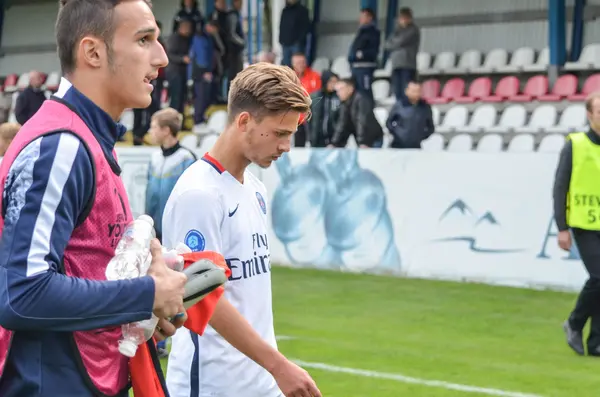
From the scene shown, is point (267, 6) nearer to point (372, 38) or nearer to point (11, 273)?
point (372, 38)

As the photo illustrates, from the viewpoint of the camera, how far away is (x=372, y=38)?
19922 millimetres

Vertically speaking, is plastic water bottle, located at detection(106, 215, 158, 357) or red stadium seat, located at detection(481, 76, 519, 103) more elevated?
red stadium seat, located at detection(481, 76, 519, 103)

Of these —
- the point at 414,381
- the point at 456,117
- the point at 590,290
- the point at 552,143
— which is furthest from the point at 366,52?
the point at 414,381

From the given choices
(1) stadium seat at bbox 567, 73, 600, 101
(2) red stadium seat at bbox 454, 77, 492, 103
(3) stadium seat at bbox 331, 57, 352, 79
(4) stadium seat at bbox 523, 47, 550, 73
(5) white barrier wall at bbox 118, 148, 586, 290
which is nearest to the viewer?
(5) white barrier wall at bbox 118, 148, 586, 290

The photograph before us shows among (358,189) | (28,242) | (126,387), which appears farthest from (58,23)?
(358,189)

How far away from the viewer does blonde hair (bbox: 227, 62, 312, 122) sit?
369 cm

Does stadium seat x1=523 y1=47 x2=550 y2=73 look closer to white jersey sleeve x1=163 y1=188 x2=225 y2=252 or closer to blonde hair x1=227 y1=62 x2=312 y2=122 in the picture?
blonde hair x1=227 y1=62 x2=312 y2=122

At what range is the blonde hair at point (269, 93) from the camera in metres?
3.69

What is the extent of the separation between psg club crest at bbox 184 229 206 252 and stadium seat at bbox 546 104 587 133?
1594 cm

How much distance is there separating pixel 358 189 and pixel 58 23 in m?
11.7

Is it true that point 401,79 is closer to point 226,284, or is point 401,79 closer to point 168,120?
point 168,120

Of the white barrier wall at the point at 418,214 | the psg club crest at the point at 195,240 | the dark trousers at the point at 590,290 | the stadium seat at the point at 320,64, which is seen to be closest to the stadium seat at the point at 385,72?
the stadium seat at the point at 320,64

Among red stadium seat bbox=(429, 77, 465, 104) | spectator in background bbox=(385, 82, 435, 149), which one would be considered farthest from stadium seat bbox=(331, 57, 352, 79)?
spectator in background bbox=(385, 82, 435, 149)

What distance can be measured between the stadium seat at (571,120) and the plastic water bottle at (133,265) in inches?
666
